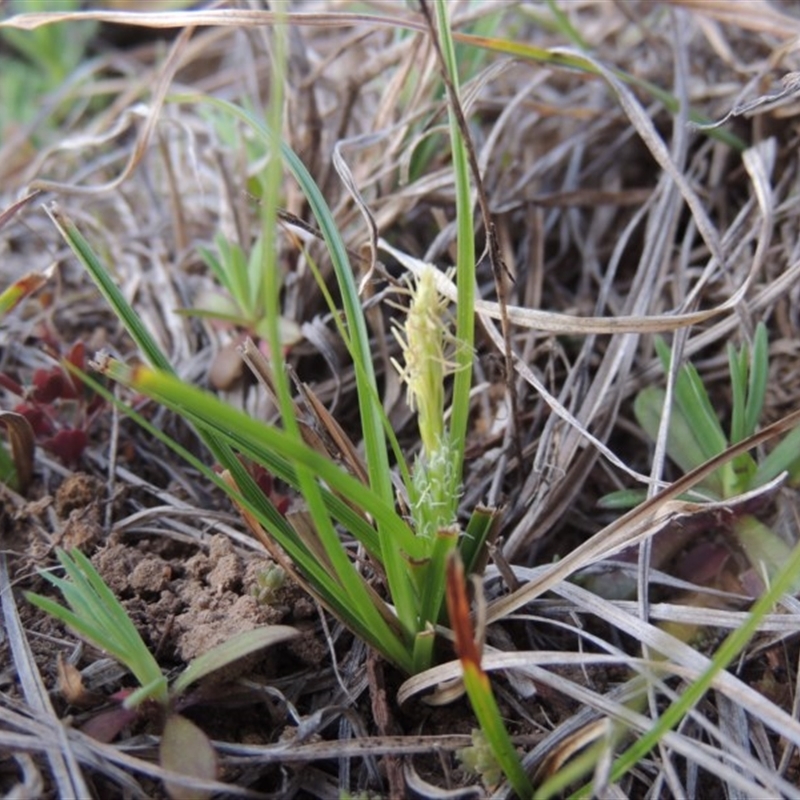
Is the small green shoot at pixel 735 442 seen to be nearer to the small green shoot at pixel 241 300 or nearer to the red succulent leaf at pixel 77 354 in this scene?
the small green shoot at pixel 241 300

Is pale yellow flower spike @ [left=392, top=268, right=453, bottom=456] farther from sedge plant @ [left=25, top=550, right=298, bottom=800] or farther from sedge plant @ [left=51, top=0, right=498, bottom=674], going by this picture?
sedge plant @ [left=25, top=550, right=298, bottom=800]

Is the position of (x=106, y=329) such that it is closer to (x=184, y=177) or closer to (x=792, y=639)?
(x=184, y=177)

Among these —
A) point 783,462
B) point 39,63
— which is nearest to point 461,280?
point 783,462

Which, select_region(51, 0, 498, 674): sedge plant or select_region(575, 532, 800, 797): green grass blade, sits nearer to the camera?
select_region(575, 532, 800, 797): green grass blade

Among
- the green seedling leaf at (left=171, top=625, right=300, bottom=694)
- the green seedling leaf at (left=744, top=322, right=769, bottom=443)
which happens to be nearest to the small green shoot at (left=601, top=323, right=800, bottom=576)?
Answer: the green seedling leaf at (left=744, top=322, right=769, bottom=443)

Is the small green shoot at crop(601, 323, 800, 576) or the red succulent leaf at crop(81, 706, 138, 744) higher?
the red succulent leaf at crop(81, 706, 138, 744)

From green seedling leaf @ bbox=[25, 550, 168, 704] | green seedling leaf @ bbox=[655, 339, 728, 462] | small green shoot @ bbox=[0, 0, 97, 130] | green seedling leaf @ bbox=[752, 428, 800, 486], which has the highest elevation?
small green shoot @ bbox=[0, 0, 97, 130]

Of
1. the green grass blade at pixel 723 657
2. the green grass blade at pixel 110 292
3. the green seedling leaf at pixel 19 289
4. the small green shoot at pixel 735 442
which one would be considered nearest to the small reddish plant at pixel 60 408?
the green seedling leaf at pixel 19 289
